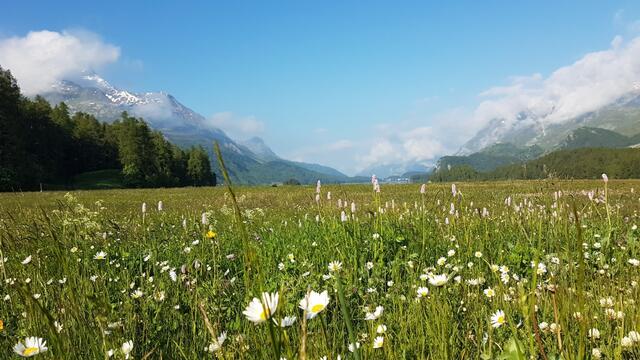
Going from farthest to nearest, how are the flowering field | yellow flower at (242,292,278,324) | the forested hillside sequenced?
the forested hillside < the flowering field < yellow flower at (242,292,278,324)

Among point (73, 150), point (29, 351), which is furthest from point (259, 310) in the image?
point (73, 150)

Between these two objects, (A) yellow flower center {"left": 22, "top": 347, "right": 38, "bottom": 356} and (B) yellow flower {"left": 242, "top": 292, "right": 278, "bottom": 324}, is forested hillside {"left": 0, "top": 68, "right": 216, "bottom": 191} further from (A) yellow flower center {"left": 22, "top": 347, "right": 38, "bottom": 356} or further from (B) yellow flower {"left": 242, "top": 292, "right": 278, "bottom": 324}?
(B) yellow flower {"left": 242, "top": 292, "right": 278, "bottom": 324}

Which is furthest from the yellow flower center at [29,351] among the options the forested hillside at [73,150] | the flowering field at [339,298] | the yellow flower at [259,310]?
the forested hillside at [73,150]

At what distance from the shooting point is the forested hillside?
225 ft

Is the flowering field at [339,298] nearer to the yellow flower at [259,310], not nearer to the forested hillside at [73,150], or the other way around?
the yellow flower at [259,310]

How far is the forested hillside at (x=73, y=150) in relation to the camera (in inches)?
2704

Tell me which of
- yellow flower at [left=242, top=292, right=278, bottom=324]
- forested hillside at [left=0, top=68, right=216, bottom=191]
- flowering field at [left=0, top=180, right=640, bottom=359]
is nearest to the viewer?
yellow flower at [left=242, top=292, right=278, bottom=324]

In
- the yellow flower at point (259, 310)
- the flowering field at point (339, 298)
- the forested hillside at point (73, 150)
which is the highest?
the forested hillside at point (73, 150)

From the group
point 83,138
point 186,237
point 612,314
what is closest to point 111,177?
point 83,138

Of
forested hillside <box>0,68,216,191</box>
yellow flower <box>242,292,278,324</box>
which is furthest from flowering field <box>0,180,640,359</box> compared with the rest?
forested hillside <box>0,68,216,191</box>

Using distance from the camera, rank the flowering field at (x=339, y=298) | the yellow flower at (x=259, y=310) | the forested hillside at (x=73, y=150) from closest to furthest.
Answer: the yellow flower at (x=259, y=310), the flowering field at (x=339, y=298), the forested hillside at (x=73, y=150)

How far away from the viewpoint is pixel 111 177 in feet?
322

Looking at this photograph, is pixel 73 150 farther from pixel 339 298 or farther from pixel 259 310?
pixel 339 298

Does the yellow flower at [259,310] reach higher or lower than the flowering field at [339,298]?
higher
